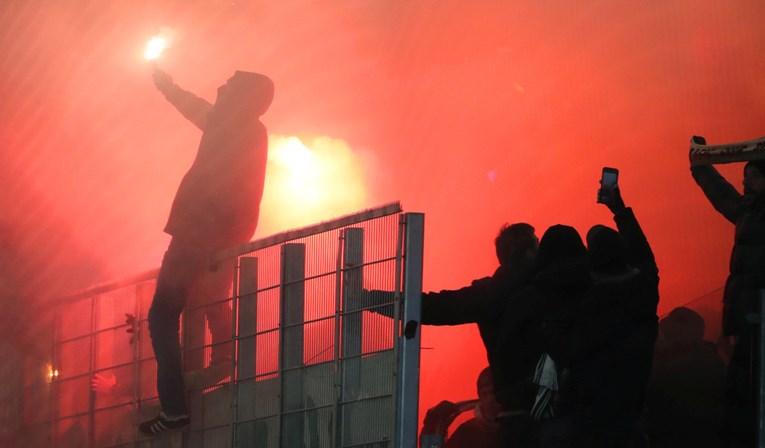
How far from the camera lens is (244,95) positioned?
10094 millimetres

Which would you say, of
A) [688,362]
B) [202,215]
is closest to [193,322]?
[202,215]

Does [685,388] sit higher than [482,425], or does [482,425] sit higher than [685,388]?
[685,388]

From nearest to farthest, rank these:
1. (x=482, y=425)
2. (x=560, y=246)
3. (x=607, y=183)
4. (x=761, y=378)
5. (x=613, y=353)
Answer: (x=761, y=378) → (x=613, y=353) → (x=560, y=246) → (x=607, y=183) → (x=482, y=425)

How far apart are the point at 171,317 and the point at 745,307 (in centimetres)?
468

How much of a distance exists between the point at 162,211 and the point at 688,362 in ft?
34.0

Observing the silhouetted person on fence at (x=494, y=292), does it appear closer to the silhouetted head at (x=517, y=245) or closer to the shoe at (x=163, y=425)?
the silhouetted head at (x=517, y=245)

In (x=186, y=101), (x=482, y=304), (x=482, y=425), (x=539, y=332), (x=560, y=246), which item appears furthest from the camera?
(x=186, y=101)

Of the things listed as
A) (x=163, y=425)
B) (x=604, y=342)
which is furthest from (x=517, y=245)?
(x=163, y=425)

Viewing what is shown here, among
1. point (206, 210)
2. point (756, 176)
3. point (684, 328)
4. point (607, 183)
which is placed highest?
point (206, 210)

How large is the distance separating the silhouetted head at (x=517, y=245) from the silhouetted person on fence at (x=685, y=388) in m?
0.94

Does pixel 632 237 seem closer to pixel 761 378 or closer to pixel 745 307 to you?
pixel 745 307

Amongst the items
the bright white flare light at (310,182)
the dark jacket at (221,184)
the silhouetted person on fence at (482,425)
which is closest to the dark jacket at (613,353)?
the silhouetted person on fence at (482,425)

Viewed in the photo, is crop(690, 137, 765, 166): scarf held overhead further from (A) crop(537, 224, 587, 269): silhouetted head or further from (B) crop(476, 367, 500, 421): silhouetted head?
(B) crop(476, 367, 500, 421): silhouetted head

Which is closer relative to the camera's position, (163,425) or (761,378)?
(761,378)
